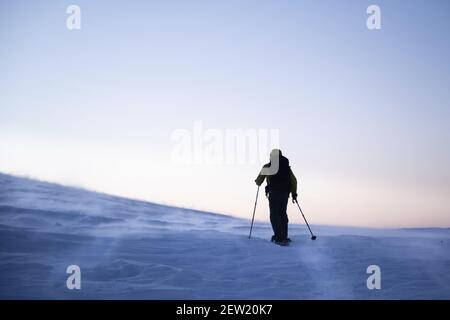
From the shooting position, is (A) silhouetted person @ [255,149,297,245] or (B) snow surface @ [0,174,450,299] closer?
(B) snow surface @ [0,174,450,299]

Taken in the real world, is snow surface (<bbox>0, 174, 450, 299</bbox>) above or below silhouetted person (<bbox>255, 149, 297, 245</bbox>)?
below

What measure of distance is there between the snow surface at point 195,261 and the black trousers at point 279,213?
40 centimetres

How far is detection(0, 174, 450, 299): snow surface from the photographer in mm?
5973

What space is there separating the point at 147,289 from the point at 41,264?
2.33 m

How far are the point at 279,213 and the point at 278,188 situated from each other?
589mm

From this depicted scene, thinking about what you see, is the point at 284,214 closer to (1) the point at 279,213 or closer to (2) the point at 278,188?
(1) the point at 279,213

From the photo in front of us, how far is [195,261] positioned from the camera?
7.43 metres

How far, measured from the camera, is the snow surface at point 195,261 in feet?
19.6

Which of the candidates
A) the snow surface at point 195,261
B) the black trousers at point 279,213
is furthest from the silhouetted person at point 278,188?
the snow surface at point 195,261

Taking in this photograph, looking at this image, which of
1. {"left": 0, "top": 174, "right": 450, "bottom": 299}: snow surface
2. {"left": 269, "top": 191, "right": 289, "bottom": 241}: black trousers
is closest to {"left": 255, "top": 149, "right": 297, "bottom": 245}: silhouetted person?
{"left": 269, "top": 191, "right": 289, "bottom": 241}: black trousers

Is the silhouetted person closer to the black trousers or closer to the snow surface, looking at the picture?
the black trousers

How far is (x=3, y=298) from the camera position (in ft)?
18.4

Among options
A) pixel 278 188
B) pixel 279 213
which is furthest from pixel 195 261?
pixel 278 188
